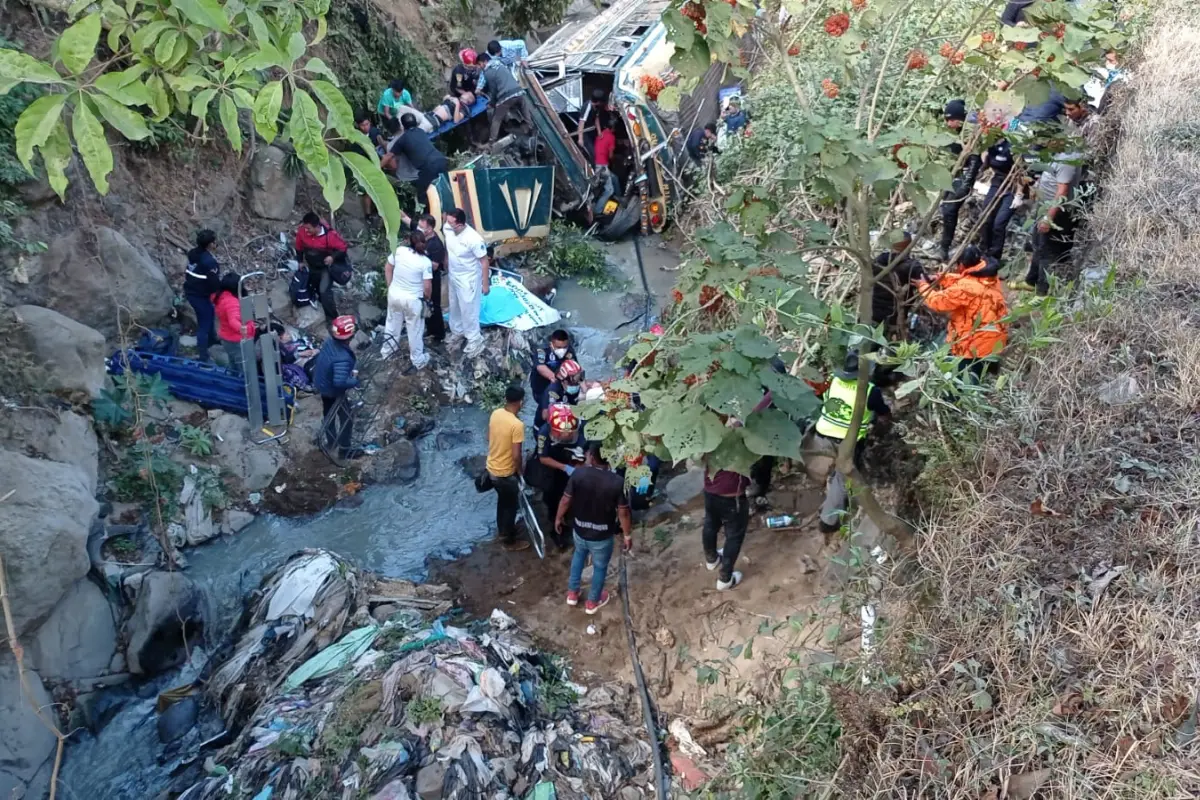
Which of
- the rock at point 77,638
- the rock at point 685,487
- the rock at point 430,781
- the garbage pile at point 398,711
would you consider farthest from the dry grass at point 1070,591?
the rock at point 77,638

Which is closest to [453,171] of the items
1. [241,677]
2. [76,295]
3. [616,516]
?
[76,295]

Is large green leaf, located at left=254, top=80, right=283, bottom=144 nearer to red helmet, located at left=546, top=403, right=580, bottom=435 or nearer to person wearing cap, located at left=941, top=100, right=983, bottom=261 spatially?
red helmet, located at left=546, top=403, right=580, bottom=435

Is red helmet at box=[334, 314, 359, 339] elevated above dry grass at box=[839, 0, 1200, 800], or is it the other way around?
dry grass at box=[839, 0, 1200, 800]

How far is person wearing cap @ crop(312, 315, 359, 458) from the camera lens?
289 inches

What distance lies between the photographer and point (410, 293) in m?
8.40

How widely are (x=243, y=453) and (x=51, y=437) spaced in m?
1.62

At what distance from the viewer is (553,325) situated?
9.95 m

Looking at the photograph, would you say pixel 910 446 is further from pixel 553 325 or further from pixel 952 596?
pixel 553 325

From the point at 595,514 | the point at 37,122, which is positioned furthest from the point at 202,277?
the point at 37,122

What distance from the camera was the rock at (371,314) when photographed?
952 cm

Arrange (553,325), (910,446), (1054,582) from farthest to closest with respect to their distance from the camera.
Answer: (553,325)
(910,446)
(1054,582)

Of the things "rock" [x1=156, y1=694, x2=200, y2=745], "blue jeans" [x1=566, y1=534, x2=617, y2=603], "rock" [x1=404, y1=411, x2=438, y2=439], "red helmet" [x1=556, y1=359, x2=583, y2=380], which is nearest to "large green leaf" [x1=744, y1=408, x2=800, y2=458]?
"blue jeans" [x1=566, y1=534, x2=617, y2=603]

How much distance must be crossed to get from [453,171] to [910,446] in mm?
6786

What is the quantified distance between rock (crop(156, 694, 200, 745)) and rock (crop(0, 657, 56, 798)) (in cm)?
59
